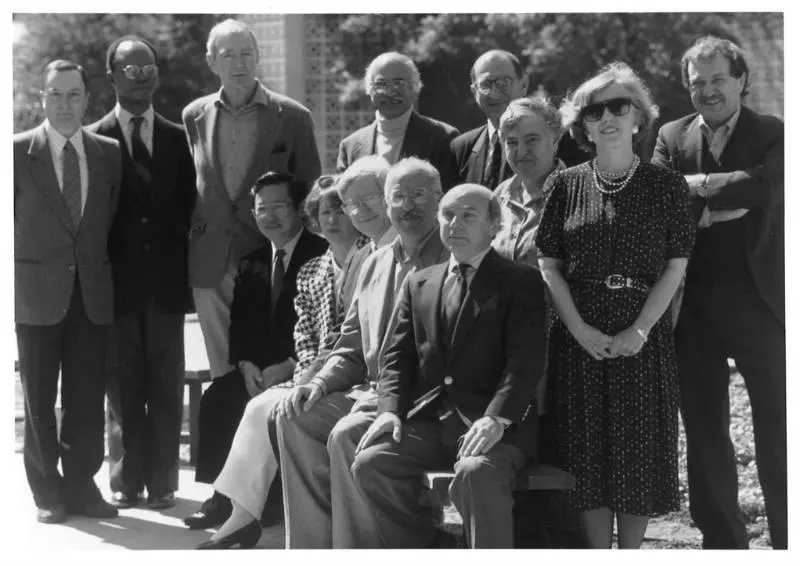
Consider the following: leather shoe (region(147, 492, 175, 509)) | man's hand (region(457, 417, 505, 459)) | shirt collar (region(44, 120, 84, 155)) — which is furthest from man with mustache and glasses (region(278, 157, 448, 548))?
shirt collar (region(44, 120, 84, 155))

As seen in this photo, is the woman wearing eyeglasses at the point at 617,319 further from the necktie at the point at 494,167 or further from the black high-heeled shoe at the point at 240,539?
the black high-heeled shoe at the point at 240,539

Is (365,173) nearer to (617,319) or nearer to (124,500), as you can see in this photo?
(617,319)

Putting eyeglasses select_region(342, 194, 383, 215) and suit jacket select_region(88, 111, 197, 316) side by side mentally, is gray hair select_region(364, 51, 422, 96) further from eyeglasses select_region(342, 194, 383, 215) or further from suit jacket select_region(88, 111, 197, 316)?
suit jacket select_region(88, 111, 197, 316)

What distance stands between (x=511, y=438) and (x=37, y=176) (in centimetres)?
282

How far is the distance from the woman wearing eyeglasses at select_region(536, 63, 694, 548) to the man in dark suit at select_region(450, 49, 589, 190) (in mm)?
865

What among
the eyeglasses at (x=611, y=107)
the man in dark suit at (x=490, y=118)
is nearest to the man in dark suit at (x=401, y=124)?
the man in dark suit at (x=490, y=118)

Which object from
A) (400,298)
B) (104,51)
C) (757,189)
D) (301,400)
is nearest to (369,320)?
(400,298)

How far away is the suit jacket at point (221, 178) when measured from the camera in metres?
6.62

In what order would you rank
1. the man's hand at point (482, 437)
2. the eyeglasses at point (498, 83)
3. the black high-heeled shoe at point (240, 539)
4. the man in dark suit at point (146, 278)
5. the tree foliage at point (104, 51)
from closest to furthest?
the man's hand at point (482, 437)
the black high-heeled shoe at point (240, 539)
the eyeglasses at point (498, 83)
the man in dark suit at point (146, 278)
the tree foliage at point (104, 51)

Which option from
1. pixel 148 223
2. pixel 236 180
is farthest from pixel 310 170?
pixel 148 223

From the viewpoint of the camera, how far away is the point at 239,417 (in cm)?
647

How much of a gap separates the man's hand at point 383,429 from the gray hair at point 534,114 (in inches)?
50.4

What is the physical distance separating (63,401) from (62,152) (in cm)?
123

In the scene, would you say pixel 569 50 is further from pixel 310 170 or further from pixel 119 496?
pixel 119 496
